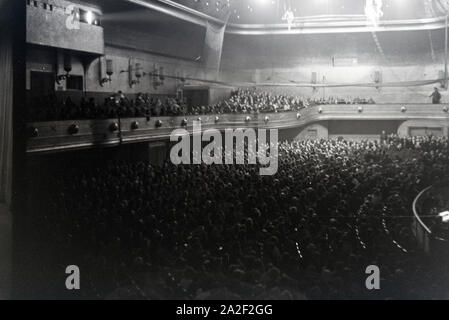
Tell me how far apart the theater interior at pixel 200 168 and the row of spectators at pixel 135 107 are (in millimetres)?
86

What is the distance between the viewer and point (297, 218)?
8.70 metres

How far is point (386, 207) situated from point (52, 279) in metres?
6.19

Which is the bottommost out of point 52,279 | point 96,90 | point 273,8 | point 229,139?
point 52,279

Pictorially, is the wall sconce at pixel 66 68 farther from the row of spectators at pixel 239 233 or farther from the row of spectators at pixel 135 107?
the row of spectators at pixel 239 233

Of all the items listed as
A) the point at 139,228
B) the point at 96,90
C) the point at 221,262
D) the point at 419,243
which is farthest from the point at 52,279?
the point at 96,90

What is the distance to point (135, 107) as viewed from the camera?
50.9 ft

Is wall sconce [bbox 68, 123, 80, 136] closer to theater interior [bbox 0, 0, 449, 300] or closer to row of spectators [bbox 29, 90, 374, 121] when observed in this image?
theater interior [bbox 0, 0, 449, 300]

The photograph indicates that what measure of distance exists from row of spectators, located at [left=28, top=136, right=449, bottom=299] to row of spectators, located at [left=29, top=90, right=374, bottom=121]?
1.85 metres

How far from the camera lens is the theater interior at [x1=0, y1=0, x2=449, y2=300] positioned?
22.4ft

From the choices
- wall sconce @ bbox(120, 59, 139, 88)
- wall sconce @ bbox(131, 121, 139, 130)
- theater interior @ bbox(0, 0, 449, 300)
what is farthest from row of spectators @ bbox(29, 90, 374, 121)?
wall sconce @ bbox(120, 59, 139, 88)

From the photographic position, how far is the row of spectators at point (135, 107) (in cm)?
1237

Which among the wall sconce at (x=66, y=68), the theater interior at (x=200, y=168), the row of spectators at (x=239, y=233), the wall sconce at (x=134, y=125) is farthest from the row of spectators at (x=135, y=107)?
the row of spectators at (x=239, y=233)
